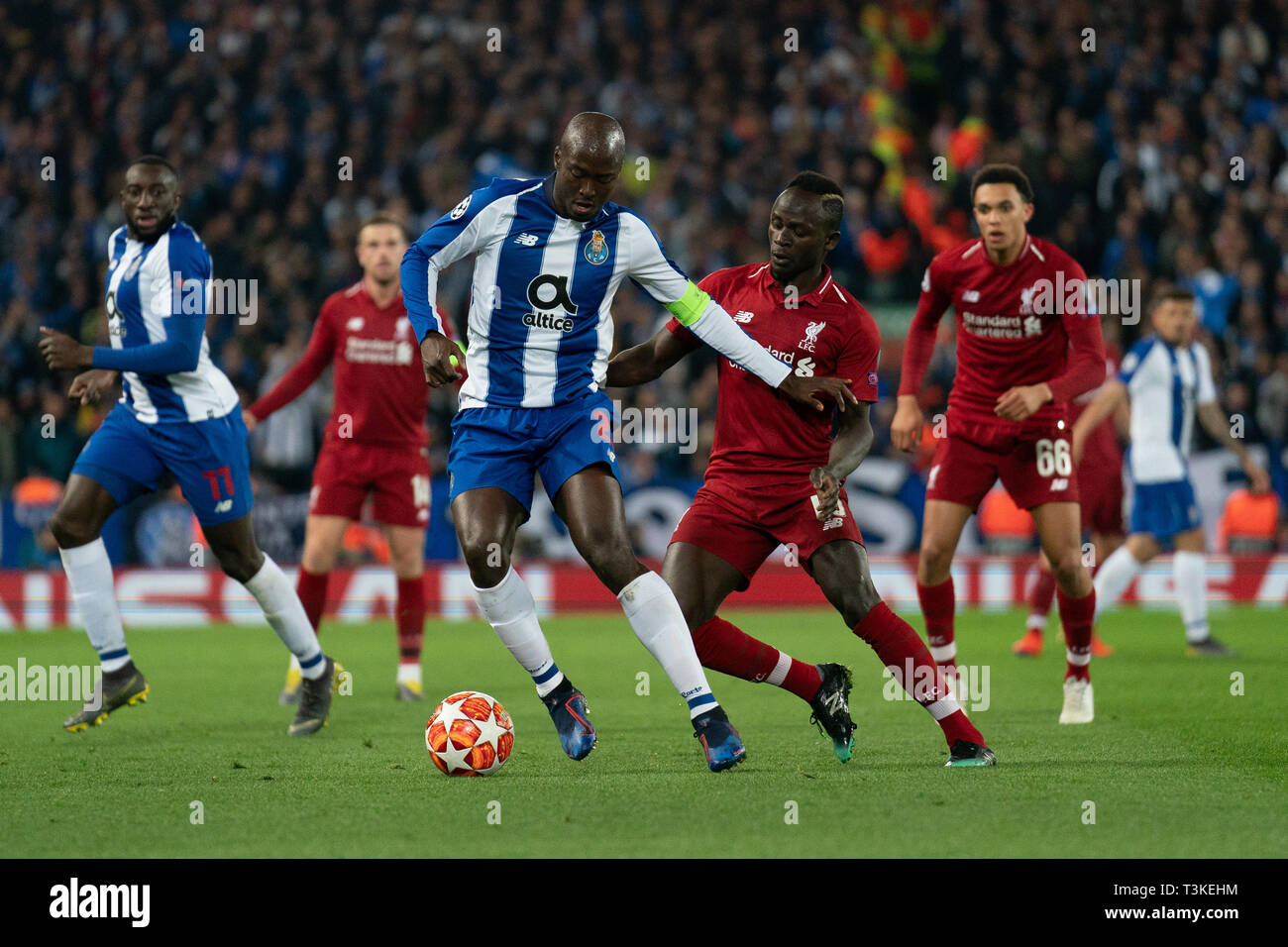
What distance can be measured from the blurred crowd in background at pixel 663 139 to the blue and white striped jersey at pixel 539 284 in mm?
8640

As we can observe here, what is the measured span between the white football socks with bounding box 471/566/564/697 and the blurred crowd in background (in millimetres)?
8610

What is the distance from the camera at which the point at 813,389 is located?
5.90 meters

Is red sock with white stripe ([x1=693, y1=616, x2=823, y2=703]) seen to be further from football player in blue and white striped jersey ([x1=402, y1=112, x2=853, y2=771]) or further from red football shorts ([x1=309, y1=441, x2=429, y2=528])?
red football shorts ([x1=309, y1=441, x2=429, y2=528])

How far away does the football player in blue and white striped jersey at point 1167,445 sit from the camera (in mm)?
10508

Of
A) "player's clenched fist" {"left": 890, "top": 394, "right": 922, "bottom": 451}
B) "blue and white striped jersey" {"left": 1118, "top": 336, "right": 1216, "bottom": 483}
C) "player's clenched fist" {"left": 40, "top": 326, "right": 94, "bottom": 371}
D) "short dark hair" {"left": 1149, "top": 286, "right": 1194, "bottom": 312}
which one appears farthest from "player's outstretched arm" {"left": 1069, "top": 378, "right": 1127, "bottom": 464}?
"player's clenched fist" {"left": 40, "top": 326, "right": 94, "bottom": 371}

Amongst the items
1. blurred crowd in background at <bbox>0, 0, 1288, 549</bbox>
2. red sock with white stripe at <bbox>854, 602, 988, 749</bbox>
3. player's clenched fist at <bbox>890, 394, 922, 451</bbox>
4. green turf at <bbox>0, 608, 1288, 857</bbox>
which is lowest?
green turf at <bbox>0, 608, 1288, 857</bbox>

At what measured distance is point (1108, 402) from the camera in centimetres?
1046

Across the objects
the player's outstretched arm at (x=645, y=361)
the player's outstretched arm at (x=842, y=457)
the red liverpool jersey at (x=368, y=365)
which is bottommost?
the player's outstretched arm at (x=842, y=457)

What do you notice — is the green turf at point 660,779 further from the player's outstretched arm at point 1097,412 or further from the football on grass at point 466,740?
the player's outstretched arm at point 1097,412

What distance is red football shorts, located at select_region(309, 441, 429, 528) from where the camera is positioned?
8.79m

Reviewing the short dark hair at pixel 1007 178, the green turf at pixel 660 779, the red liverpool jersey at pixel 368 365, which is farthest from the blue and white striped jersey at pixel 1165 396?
the red liverpool jersey at pixel 368 365

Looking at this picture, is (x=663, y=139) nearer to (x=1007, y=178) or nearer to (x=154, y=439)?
(x=1007, y=178)

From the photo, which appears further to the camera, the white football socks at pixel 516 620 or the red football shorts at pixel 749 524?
the red football shorts at pixel 749 524
